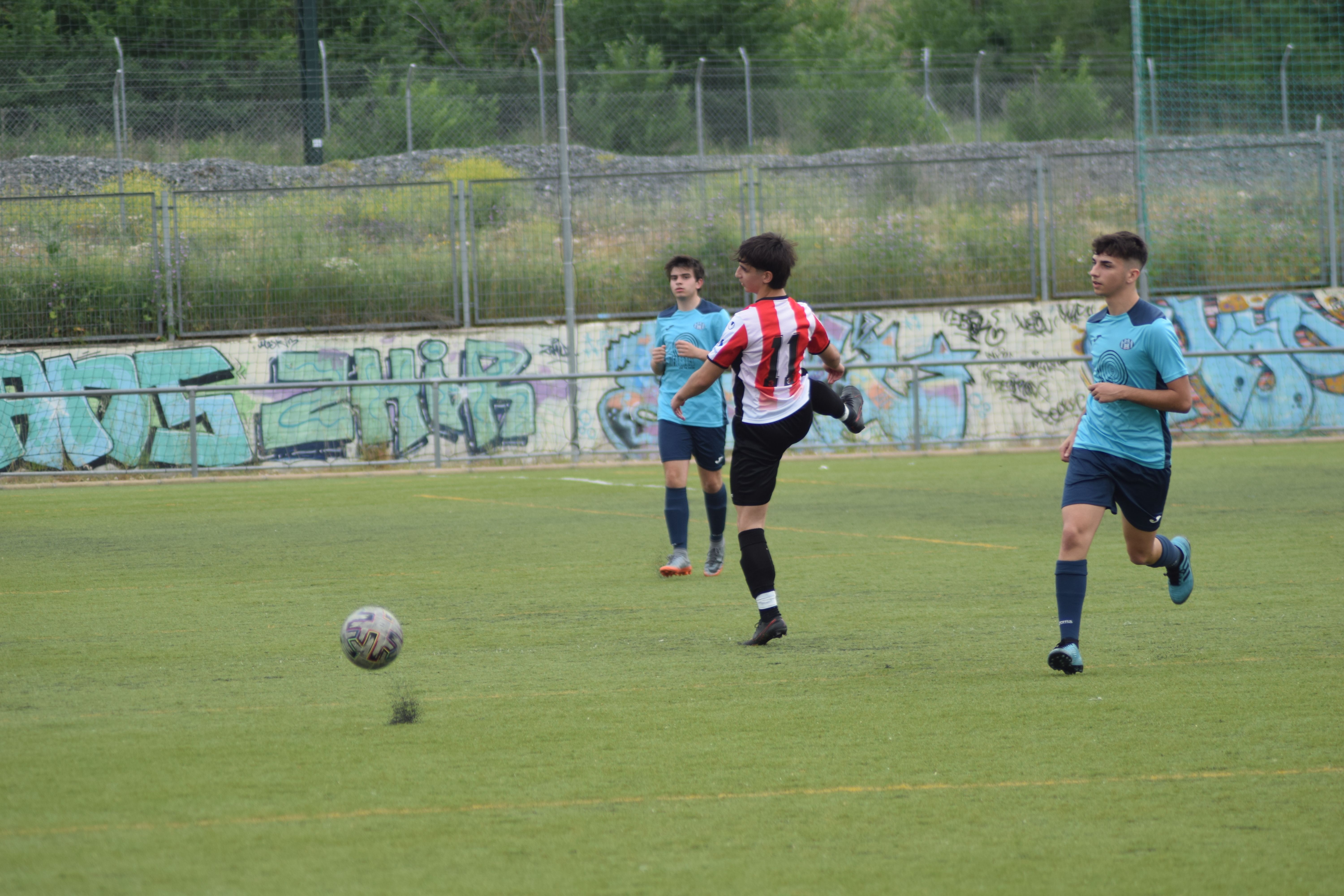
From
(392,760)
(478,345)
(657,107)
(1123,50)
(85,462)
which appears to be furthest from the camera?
(1123,50)

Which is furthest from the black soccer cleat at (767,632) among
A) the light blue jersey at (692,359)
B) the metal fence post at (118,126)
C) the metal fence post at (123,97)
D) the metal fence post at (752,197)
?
the metal fence post at (123,97)

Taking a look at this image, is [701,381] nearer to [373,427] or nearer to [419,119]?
[373,427]

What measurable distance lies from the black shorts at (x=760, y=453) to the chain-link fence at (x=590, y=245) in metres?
15.8

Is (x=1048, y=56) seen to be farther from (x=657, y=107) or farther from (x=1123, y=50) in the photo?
(x=657, y=107)

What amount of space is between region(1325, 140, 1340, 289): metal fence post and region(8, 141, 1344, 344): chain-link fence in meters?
0.05

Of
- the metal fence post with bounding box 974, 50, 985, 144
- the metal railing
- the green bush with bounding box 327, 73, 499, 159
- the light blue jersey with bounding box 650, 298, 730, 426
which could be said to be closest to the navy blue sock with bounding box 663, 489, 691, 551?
the light blue jersey with bounding box 650, 298, 730, 426

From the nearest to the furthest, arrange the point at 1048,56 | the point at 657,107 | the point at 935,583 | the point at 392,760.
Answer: the point at 392,760 < the point at 935,583 < the point at 657,107 < the point at 1048,56

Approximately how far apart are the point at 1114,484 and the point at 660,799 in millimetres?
2986

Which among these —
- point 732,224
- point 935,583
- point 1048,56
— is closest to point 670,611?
point 935,583

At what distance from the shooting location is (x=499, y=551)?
10.9m

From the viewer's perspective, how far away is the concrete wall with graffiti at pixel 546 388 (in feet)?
63.8

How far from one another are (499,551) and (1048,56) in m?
31.3

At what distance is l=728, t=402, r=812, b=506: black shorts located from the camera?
23.3 ft

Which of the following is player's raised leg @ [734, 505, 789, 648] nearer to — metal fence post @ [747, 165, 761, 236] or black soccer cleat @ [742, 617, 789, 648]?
black soccer cleat @ [742, 617, 789, 648]
